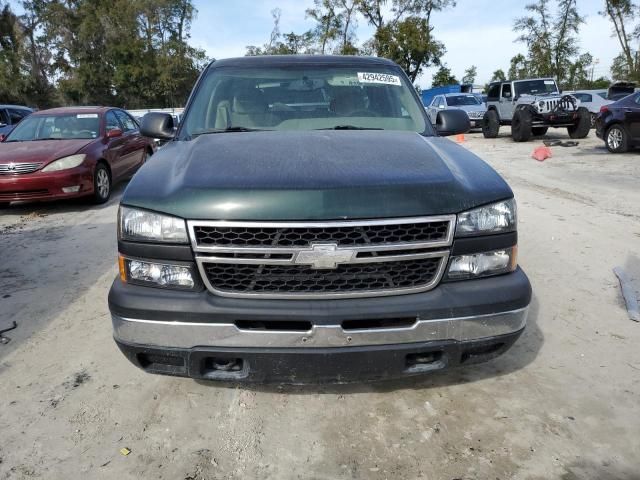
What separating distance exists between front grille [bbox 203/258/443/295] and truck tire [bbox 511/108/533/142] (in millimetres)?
14494

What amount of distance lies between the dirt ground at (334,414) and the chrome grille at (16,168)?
12.0 ft

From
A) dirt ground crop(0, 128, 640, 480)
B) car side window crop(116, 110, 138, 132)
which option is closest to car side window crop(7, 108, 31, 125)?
car side window crop(116, 110, 138, 132)

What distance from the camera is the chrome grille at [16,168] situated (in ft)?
22.6

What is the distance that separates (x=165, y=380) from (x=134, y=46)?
4900 cm

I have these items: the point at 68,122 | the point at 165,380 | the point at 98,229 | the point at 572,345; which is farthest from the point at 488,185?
the point at 68,122

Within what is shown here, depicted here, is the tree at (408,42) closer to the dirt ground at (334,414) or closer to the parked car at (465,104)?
the parked car at (465,104)

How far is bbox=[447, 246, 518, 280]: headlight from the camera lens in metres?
2.17

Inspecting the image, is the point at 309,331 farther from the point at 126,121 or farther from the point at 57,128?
the point at 126,121

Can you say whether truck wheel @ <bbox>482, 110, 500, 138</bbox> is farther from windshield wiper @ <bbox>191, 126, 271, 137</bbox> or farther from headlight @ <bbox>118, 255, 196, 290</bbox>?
headlight @ <bbox>118, 255, 196, 290</bbox>

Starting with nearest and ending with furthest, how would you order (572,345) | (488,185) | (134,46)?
(488,185) → (572,345) → (134,46)

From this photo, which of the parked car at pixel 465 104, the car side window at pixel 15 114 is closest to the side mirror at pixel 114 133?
the car side window at pixel 15 114

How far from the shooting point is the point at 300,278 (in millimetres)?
2076

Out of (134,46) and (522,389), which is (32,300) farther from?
(134,46)

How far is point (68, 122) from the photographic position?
820cm
